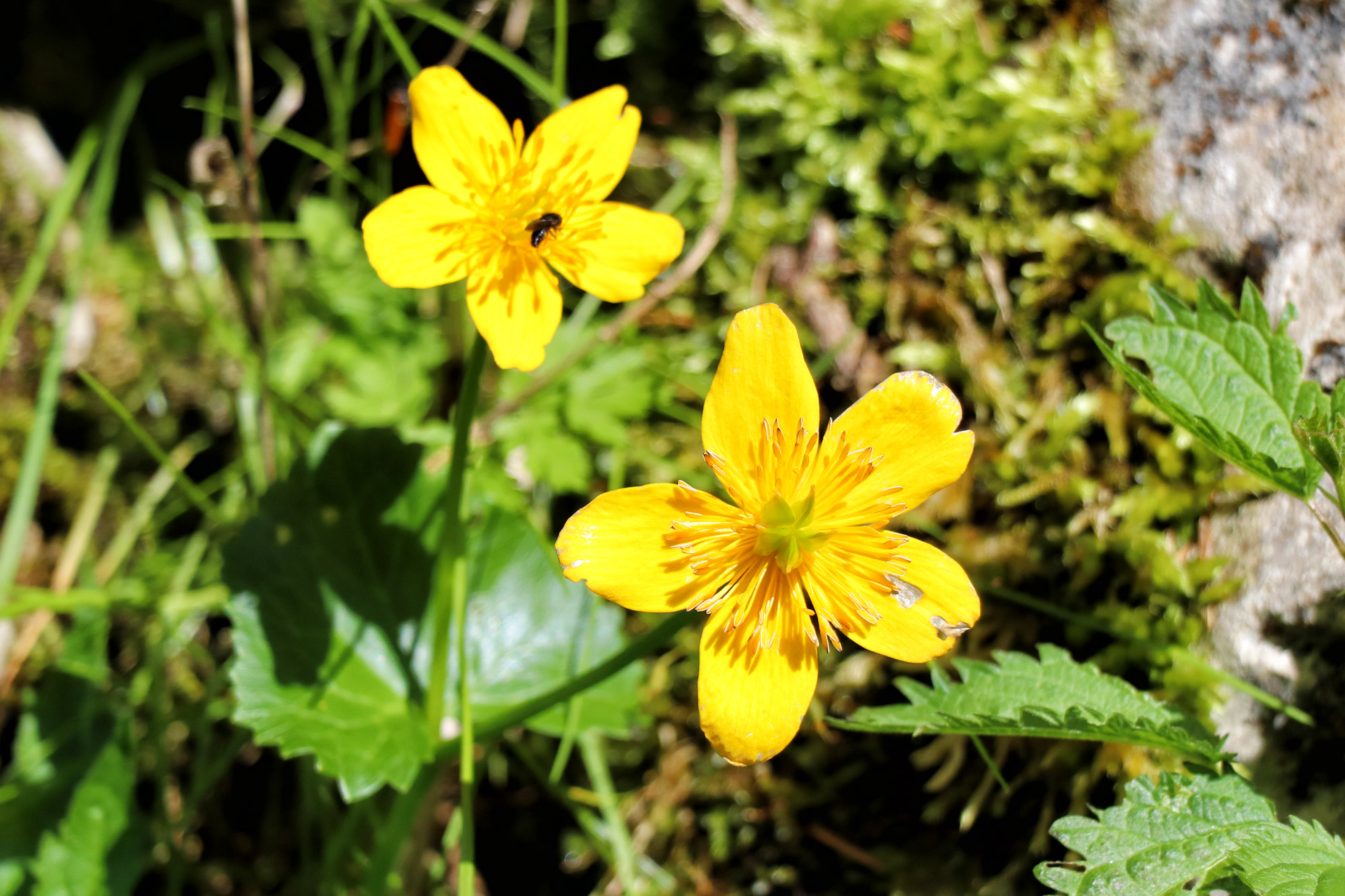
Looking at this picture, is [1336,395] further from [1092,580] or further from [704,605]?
[704,605]

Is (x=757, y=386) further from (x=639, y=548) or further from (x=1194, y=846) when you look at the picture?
(x=1194, y=846)

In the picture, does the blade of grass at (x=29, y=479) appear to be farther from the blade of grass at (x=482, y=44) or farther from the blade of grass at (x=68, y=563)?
the blade of grass at (x=482, y=44)

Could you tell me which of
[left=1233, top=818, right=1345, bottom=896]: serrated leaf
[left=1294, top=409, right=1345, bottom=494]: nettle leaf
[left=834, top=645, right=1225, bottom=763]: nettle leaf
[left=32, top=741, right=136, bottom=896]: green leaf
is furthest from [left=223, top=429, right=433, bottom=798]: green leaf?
[left=1294, top=409, right=1345, bottom=494]: nettle leaf

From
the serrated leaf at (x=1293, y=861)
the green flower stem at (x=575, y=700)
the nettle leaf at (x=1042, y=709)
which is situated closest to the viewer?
the serrated leaf at (x=1293, y=861)

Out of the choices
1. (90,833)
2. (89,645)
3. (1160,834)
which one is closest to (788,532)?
(1160,834)

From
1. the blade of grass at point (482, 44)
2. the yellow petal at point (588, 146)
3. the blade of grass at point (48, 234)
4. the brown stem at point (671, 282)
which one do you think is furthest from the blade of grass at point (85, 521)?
the yellow petal at point (588, 146)

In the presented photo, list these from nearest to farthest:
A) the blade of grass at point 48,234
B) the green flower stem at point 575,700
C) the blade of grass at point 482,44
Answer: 1. the green flower stem at point 575,700
2. the blade of grass at point 482,44
3. the blade of grass at point 48,234
